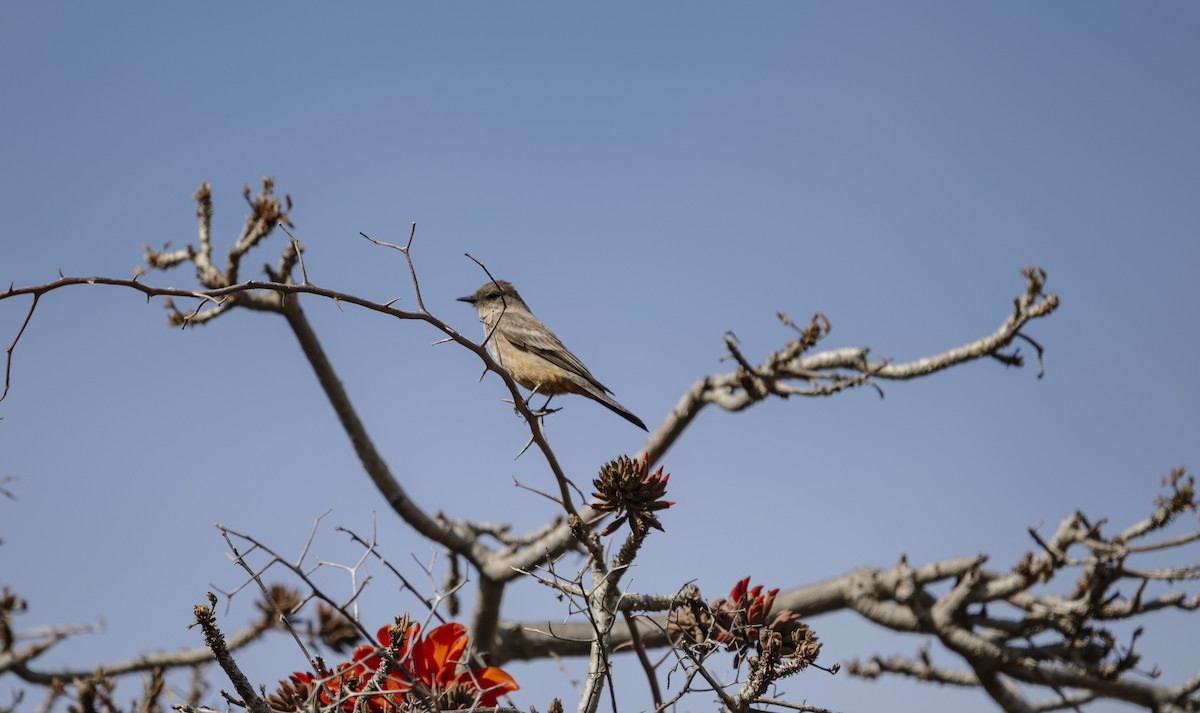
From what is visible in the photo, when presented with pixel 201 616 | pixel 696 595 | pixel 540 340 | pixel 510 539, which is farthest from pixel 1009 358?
pixel 201 616

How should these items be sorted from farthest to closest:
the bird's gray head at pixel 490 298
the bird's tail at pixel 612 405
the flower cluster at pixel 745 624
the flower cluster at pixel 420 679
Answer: the bird's gray head at pixel 490 298, the bird's tail at pixel 612 405, the flower cluster at pixel 745 624, the flower cluster at pixel 420 679

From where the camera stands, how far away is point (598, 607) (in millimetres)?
2596

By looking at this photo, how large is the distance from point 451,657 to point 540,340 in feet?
16.3

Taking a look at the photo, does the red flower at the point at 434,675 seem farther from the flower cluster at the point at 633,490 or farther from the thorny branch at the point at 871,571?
the thorny branch at the point at 871,571

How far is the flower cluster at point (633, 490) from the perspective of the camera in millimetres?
2676

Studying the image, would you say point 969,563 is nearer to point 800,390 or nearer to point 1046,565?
point 1046,565

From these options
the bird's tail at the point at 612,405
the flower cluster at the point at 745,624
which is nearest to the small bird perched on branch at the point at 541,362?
the bird's tail at the point at 612,405

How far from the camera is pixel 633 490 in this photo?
8.80ft

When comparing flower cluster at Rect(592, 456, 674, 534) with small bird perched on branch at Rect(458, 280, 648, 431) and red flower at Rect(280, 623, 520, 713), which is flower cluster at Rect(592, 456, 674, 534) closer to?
red flower at Rect(280, 623, 520, 713)

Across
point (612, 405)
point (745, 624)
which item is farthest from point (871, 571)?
point (745, 624)

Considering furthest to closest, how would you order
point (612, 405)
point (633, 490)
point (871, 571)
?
point (871, 571), point (612, 405), point (633, 490)

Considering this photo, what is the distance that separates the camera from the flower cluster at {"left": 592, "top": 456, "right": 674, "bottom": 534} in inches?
105

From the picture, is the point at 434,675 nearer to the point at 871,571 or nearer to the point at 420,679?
→ the point at 420,679

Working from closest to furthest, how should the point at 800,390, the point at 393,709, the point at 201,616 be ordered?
the point at 201,616 < the point at 393,709 < the point at 800,390
